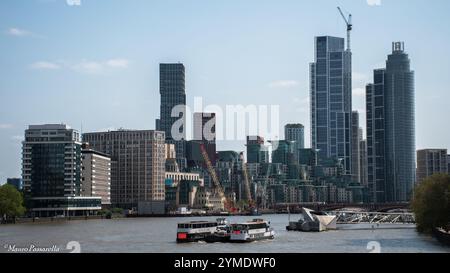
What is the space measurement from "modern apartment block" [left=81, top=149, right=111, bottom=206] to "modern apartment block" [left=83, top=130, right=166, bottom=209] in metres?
10.6

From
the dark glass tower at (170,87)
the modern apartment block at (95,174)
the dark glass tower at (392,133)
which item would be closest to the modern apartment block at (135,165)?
the modern apartment block at (95,174)

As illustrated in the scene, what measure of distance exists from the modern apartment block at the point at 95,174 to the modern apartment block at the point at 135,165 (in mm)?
10642

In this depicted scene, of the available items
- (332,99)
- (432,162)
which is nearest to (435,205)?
(432,162)

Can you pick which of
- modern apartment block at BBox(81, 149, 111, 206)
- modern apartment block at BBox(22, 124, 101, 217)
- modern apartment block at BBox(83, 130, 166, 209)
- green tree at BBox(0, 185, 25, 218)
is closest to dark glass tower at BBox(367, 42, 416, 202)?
modern apartment block at BBox(83, 130, 166, 209)

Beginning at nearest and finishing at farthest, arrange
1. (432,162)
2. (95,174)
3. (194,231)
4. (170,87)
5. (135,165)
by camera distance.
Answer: (194,231)
(95,174)
(135,165)
(432,162)
(170,87)

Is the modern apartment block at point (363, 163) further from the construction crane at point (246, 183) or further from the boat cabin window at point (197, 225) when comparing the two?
the boat cabin window at point (197, 225)

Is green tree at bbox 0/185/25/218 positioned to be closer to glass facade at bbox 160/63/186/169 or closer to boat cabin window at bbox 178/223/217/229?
boat cabin window at bbox 178/223/217/229

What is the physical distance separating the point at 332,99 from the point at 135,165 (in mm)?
95486

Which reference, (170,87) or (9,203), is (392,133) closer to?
(170,87)

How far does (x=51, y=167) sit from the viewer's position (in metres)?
68.1

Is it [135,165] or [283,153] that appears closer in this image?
[135,165]

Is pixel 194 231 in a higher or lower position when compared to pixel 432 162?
lower
